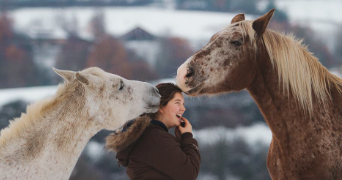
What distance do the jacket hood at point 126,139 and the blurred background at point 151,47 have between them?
1919cm

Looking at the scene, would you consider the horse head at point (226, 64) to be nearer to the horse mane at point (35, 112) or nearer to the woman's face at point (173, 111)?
the woman's face at point (173, 111)

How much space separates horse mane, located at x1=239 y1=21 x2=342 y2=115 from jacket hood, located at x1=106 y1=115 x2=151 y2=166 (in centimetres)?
95

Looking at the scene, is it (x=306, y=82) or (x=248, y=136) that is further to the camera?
(x=248, y=136)

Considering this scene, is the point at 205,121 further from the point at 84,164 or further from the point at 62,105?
the point at 62,105

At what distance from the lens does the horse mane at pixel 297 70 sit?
2420mm

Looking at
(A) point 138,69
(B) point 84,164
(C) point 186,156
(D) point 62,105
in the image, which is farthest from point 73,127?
(A) point 138,69

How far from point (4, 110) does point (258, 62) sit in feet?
80.1

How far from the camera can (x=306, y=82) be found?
7.97 ft

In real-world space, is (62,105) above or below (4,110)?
above

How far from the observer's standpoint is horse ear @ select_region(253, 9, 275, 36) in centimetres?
239

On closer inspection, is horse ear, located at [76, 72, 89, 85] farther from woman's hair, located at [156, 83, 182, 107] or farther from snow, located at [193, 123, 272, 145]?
snow, located at [193, 123, 272, 145]

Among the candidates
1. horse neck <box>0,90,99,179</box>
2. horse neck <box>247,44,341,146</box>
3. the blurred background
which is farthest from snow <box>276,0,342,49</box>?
horse neck <box>0,90,99,179</box>

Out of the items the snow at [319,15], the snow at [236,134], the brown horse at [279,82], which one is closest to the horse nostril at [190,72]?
the brown horse at [279,82]

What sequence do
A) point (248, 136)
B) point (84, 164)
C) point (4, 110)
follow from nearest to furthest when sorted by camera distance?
1. point (84, 164)
2. point (4, 110)
3. point (248, 136)
